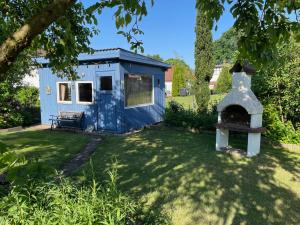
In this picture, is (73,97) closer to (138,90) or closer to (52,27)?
(138,90)

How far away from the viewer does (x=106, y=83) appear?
11445mm

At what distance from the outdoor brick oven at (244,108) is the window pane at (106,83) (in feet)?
17.4

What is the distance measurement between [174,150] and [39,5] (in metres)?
5.35

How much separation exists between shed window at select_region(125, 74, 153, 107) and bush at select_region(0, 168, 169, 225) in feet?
27.6

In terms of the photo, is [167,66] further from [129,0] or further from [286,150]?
[129,0]

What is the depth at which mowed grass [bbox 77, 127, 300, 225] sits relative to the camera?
13.5 feet

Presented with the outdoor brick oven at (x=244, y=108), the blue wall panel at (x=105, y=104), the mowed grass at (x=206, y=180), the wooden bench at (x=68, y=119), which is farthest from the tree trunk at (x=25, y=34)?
the wooden bench at (x=68, y=119)

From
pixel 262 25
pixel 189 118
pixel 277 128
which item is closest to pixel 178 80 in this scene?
pixel 189 118

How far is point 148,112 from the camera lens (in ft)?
43.9

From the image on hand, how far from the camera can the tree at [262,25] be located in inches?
89.2

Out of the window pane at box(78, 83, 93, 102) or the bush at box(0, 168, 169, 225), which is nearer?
the bush at box(0, 168, 169, 225)

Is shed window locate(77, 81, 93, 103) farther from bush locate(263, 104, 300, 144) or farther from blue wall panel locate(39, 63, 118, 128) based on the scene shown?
bush locate(263, 104, 300, 144)

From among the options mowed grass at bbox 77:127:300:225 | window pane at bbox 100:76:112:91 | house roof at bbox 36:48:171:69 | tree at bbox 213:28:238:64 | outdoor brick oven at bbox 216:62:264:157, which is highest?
tree at bbox 213:28:238:64

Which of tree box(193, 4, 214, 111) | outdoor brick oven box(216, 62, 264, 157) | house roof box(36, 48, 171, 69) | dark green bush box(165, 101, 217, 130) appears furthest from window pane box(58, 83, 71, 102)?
outdoor brick oven box(216, 62, 264, 157)
